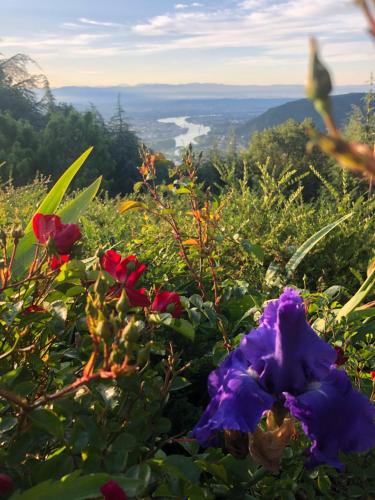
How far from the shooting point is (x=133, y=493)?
75 centimetres

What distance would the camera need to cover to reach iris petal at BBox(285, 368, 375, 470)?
91 centimetres

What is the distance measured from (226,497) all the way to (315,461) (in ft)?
0.74

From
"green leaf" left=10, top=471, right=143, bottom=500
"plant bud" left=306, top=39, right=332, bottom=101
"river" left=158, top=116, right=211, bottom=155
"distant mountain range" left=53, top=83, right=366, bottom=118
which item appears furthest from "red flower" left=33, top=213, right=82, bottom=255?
"distant mountain range" left=53, top=83, right=366, bottom=118

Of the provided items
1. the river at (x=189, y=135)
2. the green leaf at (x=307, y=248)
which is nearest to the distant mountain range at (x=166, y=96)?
the river at (x=189, y=135)

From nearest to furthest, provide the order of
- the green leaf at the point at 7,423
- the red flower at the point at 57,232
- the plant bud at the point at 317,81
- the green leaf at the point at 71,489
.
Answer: the plant bud at the point at 317,81 < the green leaf at the point at 71,489 < the green leaf at the point at 7,423 < the red flower at the point at 57,232

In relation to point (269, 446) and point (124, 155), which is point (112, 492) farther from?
point (124, 155)

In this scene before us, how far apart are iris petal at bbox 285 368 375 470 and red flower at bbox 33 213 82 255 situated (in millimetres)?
522

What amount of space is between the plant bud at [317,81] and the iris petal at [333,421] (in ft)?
2.53

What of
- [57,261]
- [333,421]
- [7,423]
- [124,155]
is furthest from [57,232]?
[124,155]

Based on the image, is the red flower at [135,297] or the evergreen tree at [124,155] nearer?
the red flower at [135,297]

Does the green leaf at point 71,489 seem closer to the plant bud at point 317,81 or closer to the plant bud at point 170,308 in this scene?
the plant bud at point 170,308

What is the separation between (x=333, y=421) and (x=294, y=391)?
0.28 ft

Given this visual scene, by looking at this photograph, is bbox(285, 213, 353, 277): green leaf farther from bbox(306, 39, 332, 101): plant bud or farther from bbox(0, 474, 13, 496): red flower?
bbox(306, 39, 332, 101): plant bud

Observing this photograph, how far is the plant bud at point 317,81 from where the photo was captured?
0.83 feet
